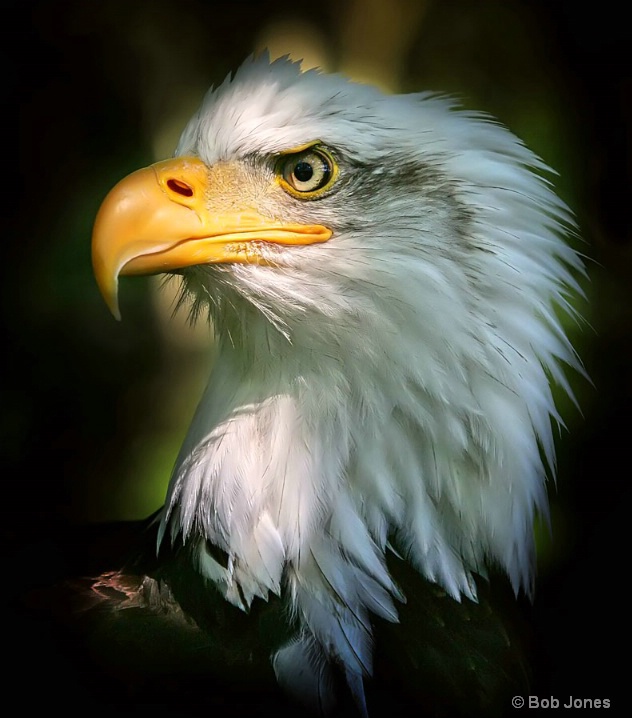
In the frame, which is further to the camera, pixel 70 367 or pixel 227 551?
pixel 70 367

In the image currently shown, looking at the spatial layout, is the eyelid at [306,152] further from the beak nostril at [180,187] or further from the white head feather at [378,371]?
the beak nostril at [180,187]

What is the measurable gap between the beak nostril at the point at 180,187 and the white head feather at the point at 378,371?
0.27 ft

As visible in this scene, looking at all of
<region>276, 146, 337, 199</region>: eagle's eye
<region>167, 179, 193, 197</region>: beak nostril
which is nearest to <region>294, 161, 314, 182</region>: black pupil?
<region>276, 146, 337, 199</region>: eagle's eye

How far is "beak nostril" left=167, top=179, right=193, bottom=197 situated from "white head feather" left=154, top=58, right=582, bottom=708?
81mm

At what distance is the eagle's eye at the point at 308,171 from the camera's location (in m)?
1.48

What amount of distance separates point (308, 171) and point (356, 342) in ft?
1.07

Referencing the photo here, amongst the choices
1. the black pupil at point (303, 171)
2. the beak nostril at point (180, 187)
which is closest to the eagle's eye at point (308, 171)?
the black pupil at point (303, 171)

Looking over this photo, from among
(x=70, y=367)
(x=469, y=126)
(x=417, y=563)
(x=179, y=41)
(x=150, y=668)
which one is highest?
(x=179, y=41)

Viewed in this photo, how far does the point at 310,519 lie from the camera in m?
1.42

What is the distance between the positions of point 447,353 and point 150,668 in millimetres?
764

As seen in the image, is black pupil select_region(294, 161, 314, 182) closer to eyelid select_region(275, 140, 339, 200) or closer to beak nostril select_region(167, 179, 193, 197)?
eyelid select_region(275, 140, 339, 200)

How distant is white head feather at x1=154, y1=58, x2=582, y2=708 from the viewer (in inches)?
56.2

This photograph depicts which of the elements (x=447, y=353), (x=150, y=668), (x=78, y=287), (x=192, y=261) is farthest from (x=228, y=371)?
(x=78, y=287)

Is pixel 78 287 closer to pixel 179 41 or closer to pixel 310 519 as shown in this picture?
pixel 179 41
